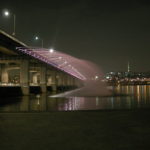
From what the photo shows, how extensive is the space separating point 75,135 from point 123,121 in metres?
3.97

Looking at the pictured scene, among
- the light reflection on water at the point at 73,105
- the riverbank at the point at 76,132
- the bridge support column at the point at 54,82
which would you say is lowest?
the light reflection on water at the point at 73,105

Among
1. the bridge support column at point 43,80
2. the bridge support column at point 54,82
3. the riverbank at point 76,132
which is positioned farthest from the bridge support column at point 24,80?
the riverbank at point 76,132

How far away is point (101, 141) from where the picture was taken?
988 centimetres

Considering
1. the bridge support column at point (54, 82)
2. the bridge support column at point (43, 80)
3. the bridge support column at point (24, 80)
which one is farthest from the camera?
the bridge support column at point (54, 82)

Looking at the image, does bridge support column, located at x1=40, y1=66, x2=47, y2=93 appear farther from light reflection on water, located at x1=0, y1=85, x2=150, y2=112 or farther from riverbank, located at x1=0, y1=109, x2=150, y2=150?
riverbank, located at x1=0, y1=109, x2=150, y2=150

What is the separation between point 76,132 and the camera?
Answer: 1138 cm

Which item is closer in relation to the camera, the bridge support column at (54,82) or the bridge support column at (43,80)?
the bridge support column at (43,80)

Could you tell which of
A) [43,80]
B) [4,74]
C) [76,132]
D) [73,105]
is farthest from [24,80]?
[76,132]

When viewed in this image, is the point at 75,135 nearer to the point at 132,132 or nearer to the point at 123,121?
the point at 132,132

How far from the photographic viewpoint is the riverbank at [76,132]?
934 cm

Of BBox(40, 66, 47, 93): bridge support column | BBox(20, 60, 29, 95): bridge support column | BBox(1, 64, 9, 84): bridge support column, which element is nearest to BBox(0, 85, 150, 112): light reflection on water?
BBox(20, 60, 29, 95): bridge support column

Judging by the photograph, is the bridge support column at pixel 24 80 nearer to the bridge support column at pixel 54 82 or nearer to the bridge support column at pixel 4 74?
the bridge support column at pixel 4 74

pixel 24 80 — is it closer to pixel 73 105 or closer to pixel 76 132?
pixel 73 105

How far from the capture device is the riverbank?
30.7 feet
